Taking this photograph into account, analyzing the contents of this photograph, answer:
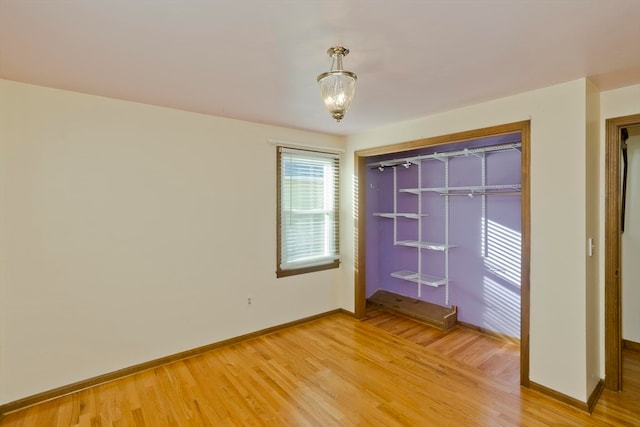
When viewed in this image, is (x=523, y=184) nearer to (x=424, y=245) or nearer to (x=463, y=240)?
(x=463, y=240)

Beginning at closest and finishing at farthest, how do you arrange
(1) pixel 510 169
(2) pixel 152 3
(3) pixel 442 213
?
1. (2) pixel 152 3
2. (1) pixel 510 169
3. (3) pixel 442 213

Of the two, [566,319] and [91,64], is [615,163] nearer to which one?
[566,319]

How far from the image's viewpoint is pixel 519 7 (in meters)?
1.47

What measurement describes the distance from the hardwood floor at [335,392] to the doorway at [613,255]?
Result: 0.24m

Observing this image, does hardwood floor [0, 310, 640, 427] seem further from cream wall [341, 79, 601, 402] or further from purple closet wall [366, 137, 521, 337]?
purple closet wall [366, 137, 521, 337]

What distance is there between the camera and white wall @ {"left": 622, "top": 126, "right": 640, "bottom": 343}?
319 cm

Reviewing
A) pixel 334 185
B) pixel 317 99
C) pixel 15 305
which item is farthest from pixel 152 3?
pixel 334 185

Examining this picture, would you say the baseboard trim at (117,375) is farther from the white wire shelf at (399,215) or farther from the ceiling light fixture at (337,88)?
the ceiling light fixture at (337,88)

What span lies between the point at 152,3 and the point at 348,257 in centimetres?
347

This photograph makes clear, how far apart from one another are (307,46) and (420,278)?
11.0 feet

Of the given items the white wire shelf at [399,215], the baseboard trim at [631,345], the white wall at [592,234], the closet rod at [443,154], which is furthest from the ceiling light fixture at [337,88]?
the baseboard trim at [631,345]

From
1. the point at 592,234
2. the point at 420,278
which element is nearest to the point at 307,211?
the point at 420,278

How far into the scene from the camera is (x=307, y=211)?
13.2ft

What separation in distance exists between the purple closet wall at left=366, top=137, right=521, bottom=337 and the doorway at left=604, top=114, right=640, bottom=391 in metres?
0.91
